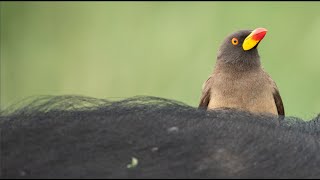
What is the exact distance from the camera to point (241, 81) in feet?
4.95

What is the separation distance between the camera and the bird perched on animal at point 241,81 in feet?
4.79

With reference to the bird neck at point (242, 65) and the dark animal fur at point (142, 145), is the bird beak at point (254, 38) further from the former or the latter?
the dark animal fur at point (142, 145)

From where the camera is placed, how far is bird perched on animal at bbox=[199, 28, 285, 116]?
1.46 meters

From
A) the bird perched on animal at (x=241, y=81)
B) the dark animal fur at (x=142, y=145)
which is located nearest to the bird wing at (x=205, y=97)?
the bird perched on animal at (x=241, y=81)

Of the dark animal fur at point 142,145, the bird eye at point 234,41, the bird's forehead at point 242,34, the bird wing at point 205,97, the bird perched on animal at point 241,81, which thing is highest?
the dark animal fur at point 142,145

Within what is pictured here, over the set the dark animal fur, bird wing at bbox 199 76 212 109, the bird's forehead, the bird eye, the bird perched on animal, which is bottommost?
bird wing at bbox 199 76 212 109

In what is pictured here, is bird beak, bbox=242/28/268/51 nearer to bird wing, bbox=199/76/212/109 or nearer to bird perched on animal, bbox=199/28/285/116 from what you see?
bird perched on animal, bbox=199/28/285/116

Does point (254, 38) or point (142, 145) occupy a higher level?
point (142, 145)

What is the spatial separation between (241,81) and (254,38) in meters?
0.09

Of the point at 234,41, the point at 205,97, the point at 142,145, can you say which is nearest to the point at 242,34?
the point at 234,41

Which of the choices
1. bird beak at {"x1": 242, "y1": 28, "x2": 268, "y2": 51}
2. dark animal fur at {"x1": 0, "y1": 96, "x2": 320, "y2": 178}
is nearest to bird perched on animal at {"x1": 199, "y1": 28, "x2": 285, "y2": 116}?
bird beak at {"x1": 242, "y1": 28, "x2": 268, "y2": 51}

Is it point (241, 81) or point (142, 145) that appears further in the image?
point (241, 81)

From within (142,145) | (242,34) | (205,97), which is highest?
(142,145)

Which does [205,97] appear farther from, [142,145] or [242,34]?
[142,145]
